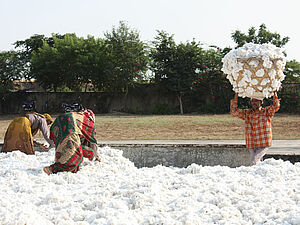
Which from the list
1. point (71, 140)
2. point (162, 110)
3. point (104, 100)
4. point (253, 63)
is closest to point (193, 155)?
point (253, 63)

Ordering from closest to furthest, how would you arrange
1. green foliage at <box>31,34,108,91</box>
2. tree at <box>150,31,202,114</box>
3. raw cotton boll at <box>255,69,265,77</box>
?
raw cotton boll at <box>255,69,265,77</box>, tree at <box>150,31,202,114</box>, green foliage at <box>31,34,108,91</box>

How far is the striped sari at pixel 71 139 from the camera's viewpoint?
4438 mm

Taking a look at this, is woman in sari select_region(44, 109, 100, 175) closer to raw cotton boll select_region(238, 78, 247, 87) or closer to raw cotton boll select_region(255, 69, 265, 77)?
raw cotton boll select_region(238, 78, 247, 87)

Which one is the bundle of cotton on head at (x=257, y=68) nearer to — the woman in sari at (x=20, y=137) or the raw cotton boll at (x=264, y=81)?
the raw cotton boll at (x=264, y=81)

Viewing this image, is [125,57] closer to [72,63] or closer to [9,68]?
[72,63]

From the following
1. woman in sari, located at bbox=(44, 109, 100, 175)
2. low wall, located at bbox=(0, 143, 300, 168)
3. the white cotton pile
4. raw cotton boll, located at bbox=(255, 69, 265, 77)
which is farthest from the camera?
low wall, located at bbox=(0, 143, 300, 168)

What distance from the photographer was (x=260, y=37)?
24.3m

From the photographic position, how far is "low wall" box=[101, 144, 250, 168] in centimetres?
522

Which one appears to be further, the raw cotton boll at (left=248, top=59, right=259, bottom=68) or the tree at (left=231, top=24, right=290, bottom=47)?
the tree at (left=231, top=24, right=290, bottom=47)

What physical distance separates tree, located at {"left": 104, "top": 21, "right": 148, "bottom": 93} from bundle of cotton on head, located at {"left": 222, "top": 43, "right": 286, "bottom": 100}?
19.2 m

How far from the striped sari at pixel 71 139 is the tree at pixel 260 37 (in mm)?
20833

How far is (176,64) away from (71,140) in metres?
18.6

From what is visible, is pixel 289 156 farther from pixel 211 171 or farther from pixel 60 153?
pixel 60 153

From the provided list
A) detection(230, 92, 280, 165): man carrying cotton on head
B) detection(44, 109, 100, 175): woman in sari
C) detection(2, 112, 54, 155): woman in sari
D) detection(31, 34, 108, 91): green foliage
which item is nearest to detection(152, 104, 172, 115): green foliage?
detection(31, 34, 108, 91): green foliage
